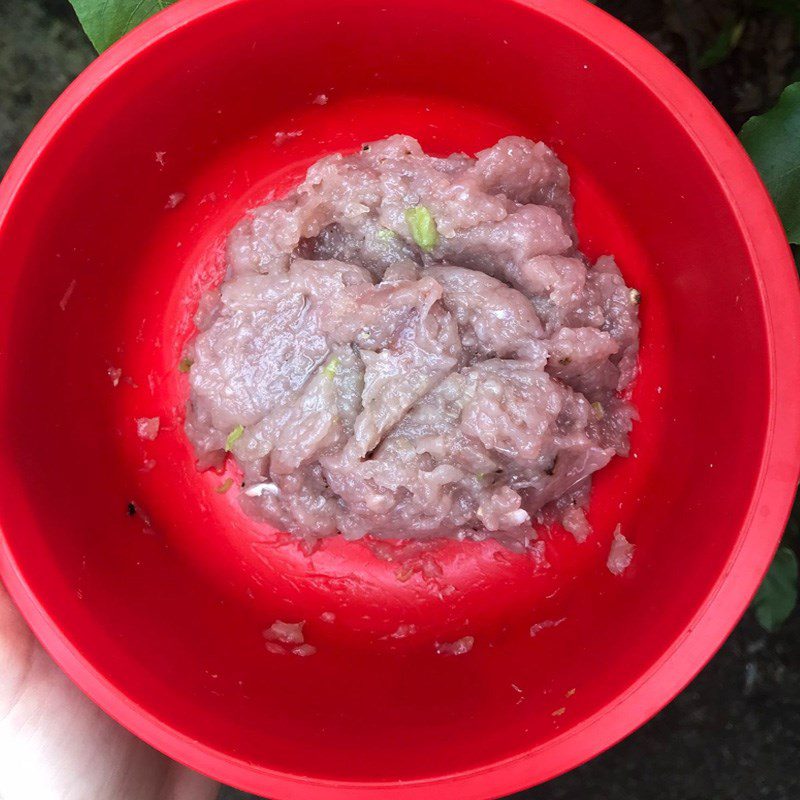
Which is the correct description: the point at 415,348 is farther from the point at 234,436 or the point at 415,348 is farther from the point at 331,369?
the point at 234,436

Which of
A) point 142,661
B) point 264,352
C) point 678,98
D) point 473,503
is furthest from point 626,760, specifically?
point 678,98

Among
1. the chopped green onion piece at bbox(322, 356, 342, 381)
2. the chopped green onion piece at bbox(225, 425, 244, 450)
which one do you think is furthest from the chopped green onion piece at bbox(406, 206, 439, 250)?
the chopped green onion piece at bbox(225, 425, 244, 450)

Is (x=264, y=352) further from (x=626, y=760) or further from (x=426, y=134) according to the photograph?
(x=626, y=760)

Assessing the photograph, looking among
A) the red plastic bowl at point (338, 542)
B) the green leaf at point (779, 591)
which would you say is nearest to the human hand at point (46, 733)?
the red plastic bowl at point (338, 542)

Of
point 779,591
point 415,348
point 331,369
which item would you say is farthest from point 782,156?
point 779,591

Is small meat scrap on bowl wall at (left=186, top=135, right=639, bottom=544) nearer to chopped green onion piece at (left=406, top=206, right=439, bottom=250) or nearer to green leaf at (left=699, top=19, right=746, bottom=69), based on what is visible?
chopped green onion piece at (left=406, top=206, right=439, bottom=250)

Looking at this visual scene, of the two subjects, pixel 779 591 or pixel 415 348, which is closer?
pixel 415 348

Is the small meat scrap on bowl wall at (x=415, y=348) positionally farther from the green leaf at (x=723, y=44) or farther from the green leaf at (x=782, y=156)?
the green leaf at (x=723, y=44)
